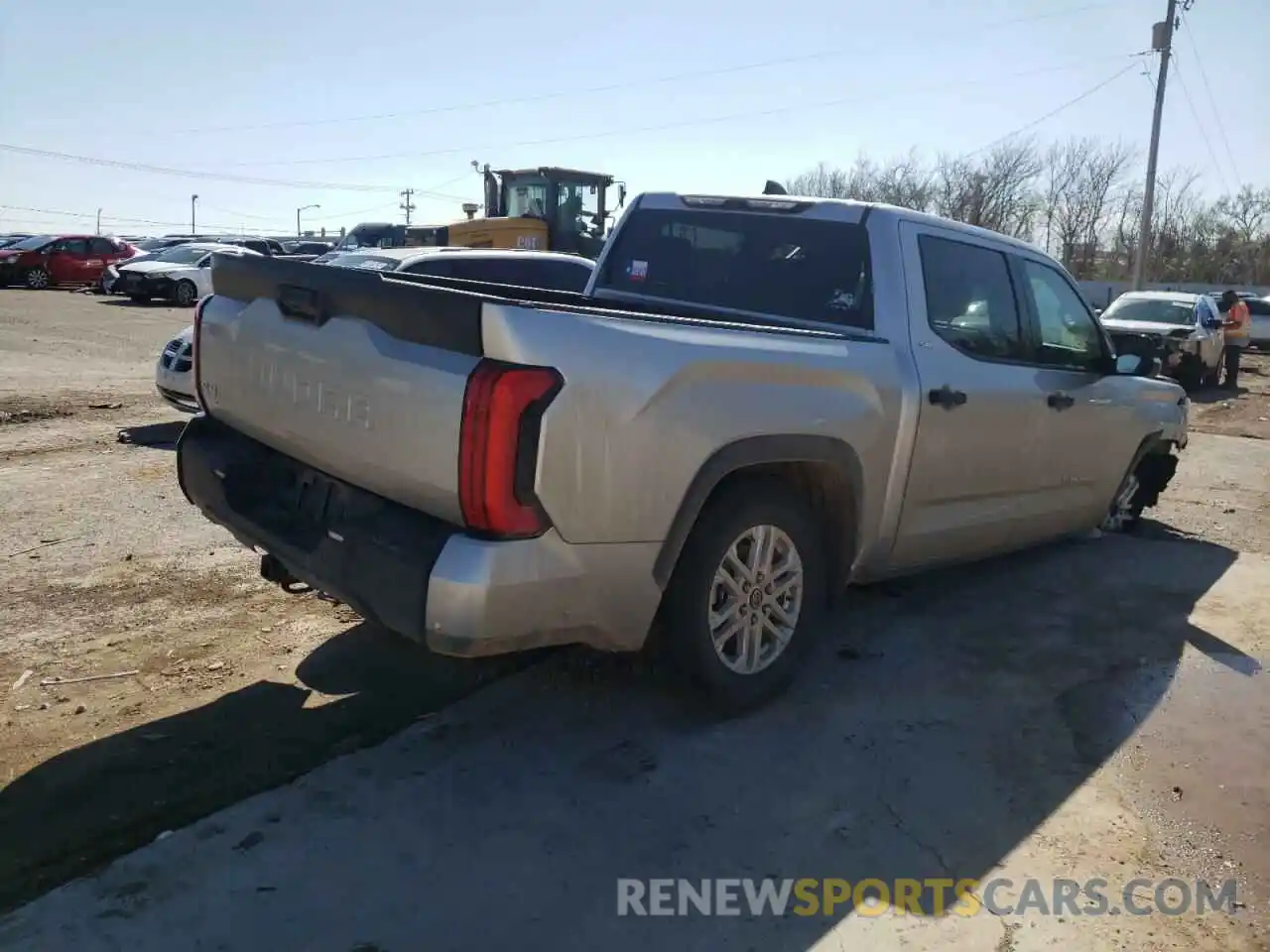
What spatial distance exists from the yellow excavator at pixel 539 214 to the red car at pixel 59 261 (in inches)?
614

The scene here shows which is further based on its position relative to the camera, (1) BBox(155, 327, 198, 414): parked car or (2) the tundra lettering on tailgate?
(1) BBox(155, 327, 198, 414): parked car

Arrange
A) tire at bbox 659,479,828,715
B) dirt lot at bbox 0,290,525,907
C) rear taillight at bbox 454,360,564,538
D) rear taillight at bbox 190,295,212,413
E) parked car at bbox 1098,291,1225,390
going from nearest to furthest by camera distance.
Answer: rear taillight at bbox 454,360,564,538
dirt lot at bbox 0,290,525,907
tire at bbox 659,479,828,715
rear taillight at bbox 190,295,212,413
parked car at bbox 1098,291,1225,390

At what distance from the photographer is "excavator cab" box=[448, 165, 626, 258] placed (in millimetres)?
18750

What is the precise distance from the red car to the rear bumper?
3125 centimetres

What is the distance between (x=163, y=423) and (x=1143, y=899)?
8.93m

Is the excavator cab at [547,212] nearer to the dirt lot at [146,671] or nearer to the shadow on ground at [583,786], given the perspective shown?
the dirt lot at [146,671]

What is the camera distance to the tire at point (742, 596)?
12.1 feet

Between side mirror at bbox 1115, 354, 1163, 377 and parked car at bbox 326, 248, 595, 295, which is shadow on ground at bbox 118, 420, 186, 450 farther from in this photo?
side mirror at bbox 1115, 354, 1163, 377

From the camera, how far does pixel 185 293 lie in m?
25.8

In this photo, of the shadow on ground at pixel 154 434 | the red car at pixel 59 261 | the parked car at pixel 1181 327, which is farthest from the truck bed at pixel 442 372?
the red car at pixel 59 261

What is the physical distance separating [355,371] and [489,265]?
6.30m

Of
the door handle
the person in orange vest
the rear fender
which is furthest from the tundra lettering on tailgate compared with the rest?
the person in orange vest

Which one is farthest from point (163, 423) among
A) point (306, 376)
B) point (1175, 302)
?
point (1175, 302)

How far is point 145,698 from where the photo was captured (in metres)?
3.97
